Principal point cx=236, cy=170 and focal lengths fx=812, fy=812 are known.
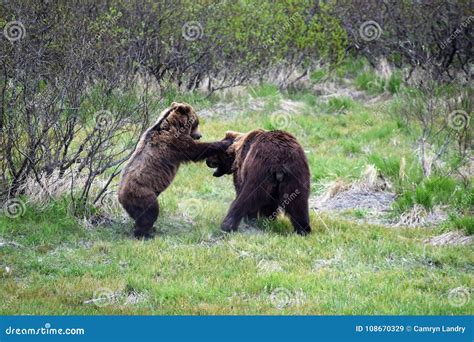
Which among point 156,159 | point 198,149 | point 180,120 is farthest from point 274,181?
point 180,120

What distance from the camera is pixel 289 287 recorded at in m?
8.05

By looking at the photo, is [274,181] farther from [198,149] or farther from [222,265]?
[222,265]

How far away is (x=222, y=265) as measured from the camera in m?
8.82

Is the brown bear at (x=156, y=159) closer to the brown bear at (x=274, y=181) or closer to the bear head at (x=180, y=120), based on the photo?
the bear head at (x=180, y=120)

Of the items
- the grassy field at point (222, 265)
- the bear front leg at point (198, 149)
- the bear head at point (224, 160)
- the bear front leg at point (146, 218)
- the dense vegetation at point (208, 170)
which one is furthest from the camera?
the bear head at point (224, 160)

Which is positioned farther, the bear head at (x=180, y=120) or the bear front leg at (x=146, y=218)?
the bear head at (x=180, y=120)

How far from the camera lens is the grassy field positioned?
25.3 feet

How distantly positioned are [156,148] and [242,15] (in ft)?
25.4

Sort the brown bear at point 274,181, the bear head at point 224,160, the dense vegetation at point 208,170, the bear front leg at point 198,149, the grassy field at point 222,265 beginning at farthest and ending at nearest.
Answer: the bear head at point 224,160, the bear front leg at point 198,149, the brown bear at point 274,181, the dense vegetation at point 208,170, the grassy field at point 222,265

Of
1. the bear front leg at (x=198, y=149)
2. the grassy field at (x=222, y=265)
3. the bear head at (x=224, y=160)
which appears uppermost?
the bear front leg at (x=198, y=149)

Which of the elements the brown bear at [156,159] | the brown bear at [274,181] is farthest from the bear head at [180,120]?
the brown bear at [274,181]

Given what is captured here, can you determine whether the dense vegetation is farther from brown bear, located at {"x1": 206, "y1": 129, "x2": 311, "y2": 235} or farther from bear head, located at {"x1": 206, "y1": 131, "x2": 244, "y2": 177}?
bear head, located at {"x1": 206, "y1": 131, "x2": 244, "y2": 177}

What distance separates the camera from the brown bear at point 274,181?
9.62m

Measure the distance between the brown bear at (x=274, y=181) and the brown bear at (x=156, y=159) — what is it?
837 millimetres
